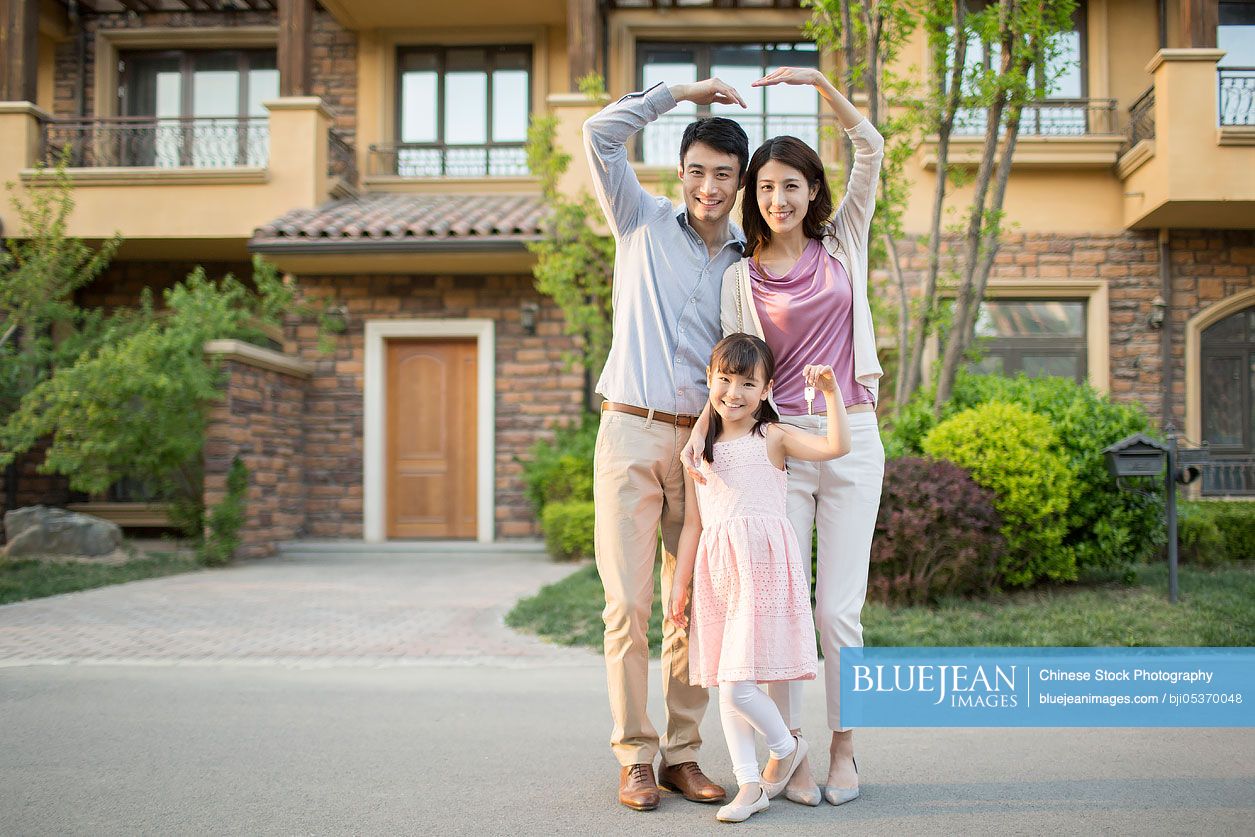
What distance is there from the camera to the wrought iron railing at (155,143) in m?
11.7

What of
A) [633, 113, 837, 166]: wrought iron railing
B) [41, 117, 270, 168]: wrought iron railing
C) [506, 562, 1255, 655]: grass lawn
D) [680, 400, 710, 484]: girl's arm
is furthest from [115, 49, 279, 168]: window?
[680, 400, 710, 484]: girl's arm

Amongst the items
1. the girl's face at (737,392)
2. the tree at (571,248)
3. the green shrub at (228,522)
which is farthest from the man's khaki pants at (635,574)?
the green shrub at (228,522)

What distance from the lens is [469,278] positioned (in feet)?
36.6

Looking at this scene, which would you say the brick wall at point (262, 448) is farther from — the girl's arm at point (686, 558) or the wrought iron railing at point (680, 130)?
the girl's arm at point (686, 558)

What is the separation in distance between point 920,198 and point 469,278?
5.22 metres

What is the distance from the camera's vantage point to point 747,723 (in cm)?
290

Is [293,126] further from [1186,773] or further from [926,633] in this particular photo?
[1186,773]

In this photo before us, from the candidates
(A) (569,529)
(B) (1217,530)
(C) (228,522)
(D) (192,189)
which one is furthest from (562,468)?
(B) (1217,530)

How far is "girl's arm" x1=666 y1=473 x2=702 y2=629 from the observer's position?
297 cm

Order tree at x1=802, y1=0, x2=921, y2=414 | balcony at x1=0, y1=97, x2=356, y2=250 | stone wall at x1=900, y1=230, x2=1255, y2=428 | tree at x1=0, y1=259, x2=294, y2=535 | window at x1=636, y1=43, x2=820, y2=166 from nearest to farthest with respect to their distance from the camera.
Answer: tree at x1=802, y1=0, x2=921, y2=414
tree at x1=0, y1=259, x2=294, y2=535
stone wall at x1=900, y1=230, x2=1255, y2=428
balcony at x1=0, y1=97, x2=356, y2=250
window at x1=636, y1=43, x2=820, y2=166

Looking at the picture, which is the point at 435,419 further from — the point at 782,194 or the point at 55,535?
the point at 782,194

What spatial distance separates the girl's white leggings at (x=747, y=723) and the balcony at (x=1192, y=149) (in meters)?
9.02

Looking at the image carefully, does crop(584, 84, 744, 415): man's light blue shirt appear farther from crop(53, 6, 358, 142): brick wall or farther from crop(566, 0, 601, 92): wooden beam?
crop(53, 6, 358, 142): brick wall

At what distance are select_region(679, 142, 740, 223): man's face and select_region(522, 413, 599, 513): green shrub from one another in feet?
23.0
